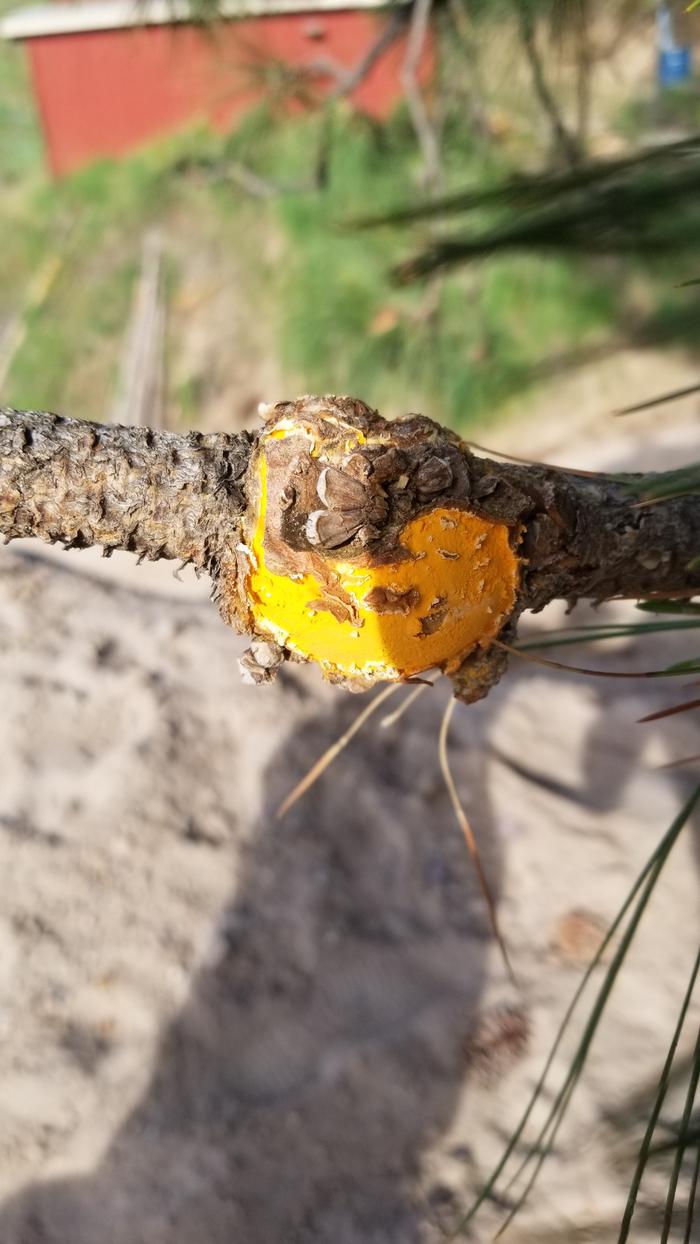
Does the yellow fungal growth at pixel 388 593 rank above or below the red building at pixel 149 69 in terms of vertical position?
below

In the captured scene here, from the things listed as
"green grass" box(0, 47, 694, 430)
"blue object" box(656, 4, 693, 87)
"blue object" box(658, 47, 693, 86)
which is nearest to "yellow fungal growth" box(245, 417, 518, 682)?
"green grass" box(0, 47, 694, 430)

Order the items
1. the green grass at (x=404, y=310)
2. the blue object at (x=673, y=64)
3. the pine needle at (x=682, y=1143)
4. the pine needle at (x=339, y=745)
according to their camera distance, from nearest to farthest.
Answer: the pine needle at (x=682, y=1143), the pine needle at (x=339, y=745), the blue object at (x=673, y=64), the green grass at (x=404, y=310)

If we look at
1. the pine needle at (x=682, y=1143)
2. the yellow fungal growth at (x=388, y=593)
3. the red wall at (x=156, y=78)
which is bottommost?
the pine needle at (x=682, y=1143)

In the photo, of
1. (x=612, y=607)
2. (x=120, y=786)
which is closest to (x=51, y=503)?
(x=120, y=786)

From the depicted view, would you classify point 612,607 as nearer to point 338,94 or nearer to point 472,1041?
point 472,1041

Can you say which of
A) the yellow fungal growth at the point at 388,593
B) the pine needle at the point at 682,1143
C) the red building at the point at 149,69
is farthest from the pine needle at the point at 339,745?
the red building at the point at 149,69

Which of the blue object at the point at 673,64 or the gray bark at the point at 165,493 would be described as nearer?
the gray bark at the point at 165,493

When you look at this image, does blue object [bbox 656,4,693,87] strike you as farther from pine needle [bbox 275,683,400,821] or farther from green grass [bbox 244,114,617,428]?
pine needle [bbox 275,683,400,821]

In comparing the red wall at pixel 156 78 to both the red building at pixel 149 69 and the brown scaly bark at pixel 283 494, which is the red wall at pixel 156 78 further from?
the brown scaly bark at pixel 283 494
